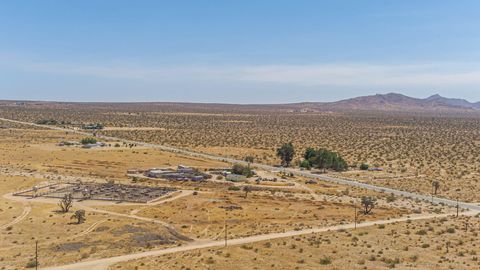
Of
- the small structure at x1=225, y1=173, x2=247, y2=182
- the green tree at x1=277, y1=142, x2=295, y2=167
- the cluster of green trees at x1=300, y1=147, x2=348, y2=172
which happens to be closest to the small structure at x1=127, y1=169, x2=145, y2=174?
the small structure at x1=225, y1=173, x2=247, y2=182

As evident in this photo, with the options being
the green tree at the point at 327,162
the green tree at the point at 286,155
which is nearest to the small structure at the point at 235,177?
the green tree at the point at 286,155

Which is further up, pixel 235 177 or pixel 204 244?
pixel 235 177

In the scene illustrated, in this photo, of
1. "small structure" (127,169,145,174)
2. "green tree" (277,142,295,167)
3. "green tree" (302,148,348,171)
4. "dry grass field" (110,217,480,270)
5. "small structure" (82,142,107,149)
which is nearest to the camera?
"dry grass field" (110,217,480,270)

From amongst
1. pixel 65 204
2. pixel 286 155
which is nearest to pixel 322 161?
pixel 286 155

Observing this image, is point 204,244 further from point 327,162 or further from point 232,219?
point 327,162

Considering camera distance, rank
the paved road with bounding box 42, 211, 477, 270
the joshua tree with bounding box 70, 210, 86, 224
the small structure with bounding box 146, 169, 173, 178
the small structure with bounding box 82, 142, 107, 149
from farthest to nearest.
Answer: the small structure with bounding box 82, 142, 107, 149
the small structure with bounding box 146, 169, 173, 178
the joshua tree with bounding box 70, 210, 86, 224
the paved road with bounding box 42, 211, 477, 270

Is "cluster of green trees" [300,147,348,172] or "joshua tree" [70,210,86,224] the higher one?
"cluster of green trees" [300,147,348,172]

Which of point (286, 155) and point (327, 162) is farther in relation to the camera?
point (286, 155)

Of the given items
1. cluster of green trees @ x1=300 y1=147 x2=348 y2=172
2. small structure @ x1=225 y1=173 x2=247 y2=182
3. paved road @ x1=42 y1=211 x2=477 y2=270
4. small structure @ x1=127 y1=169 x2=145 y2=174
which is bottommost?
paved road @ x1=42 y1=211 x2=477 y2=270

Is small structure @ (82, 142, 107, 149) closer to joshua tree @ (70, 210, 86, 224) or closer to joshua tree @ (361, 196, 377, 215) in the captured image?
joshua tree @ (70, 210, 86, 224)

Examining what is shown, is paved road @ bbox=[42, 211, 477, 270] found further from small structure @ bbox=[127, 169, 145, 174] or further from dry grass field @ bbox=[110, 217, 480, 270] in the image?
small structure @ bbox=[127, 169, 145, 174]

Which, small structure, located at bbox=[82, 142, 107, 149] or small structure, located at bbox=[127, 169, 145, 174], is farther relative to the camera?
small structure, located at bbox=[82, 142, 107, 149]
